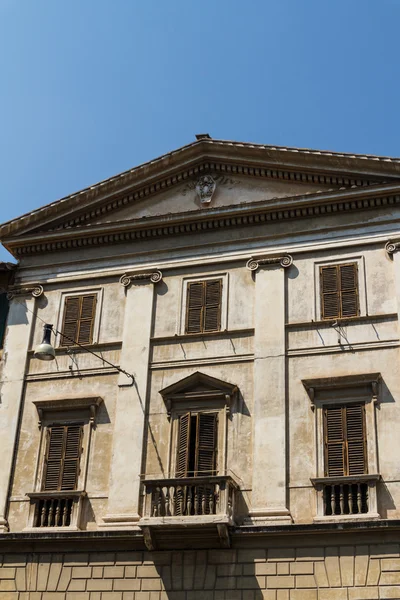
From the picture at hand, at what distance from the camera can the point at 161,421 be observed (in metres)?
20.6

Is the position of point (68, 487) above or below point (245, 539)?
above

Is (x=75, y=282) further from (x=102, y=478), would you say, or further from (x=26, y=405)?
(x=102, y=478)

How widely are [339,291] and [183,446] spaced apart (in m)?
5.23

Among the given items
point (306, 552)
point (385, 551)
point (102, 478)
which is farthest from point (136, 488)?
point (385, 551)

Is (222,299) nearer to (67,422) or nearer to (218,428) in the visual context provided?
(218,428)

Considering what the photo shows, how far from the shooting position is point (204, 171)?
2338 centimetres

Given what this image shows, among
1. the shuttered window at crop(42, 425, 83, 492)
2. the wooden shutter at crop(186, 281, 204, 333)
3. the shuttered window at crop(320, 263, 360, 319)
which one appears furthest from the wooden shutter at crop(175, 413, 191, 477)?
the shuttered window at crop(320, 263, 360, 319)

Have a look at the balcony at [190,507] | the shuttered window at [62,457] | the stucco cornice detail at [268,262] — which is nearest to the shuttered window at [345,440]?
the balcony at [190,507]

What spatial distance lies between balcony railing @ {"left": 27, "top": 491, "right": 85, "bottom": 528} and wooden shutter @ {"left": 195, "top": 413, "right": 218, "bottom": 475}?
2.92 metres

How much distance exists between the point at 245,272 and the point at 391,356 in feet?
14.4

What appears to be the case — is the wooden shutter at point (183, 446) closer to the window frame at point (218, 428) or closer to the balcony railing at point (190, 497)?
the window frame at point (218, 428)

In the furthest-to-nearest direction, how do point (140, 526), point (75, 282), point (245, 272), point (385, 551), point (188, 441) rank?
point (75, 282)
point (245, 272)
point (188, 441)
point (140, 526)
point (385, 551)

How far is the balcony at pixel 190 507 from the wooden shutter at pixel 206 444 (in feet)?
2.86

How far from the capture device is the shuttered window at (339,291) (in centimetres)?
2041
